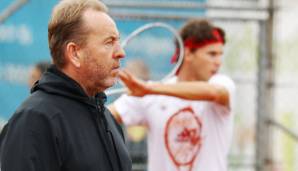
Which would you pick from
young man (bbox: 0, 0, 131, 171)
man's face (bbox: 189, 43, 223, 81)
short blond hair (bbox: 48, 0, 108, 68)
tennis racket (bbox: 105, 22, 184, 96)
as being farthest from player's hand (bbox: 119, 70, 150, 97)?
tennis racket (bbox: 105, 22, 184, 96)

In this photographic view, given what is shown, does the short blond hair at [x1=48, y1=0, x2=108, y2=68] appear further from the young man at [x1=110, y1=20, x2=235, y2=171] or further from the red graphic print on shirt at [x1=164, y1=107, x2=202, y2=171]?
the red graphic print on shirt at [x1=164, y1=107, x2=202, y2=171]

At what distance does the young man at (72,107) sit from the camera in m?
3.12

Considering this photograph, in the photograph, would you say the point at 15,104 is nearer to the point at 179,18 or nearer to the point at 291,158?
the point at 179,18

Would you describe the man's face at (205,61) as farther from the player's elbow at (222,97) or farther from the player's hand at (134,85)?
the player's hand at (134,85)

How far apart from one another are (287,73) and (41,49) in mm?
2225

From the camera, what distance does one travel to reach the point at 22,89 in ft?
22.9

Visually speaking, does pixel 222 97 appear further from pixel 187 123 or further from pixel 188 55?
pixel 188 55

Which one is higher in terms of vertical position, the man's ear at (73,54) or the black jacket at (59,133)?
the man's ear at (73,54)

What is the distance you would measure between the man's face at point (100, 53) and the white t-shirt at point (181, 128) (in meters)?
1.93

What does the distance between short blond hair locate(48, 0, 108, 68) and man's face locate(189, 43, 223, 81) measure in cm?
222

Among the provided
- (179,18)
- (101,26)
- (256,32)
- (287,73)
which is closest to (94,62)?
(101,26)

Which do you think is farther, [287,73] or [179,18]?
[287,73]

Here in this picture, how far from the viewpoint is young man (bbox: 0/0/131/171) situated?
10.3 feet

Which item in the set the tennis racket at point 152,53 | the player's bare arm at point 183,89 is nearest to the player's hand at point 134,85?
the player's bare arm at point 183,89
